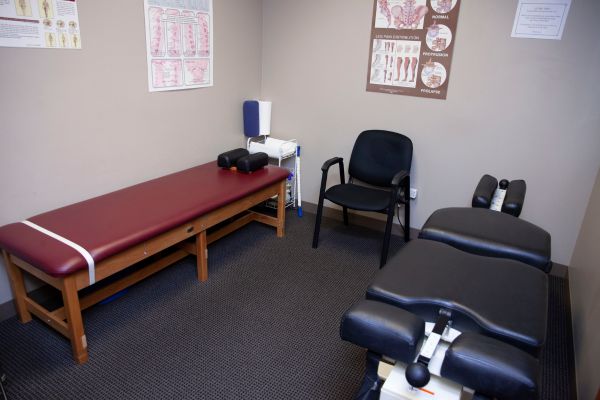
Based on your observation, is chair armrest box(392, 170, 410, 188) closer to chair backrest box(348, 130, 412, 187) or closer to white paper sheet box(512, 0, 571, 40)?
chair backrest box(348, 130, 412, 187)

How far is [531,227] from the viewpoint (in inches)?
76.5

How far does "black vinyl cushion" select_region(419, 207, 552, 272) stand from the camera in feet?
5.77

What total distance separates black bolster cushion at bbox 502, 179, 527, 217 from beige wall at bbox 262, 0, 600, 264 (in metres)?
0.61

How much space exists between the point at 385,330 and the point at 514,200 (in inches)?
52.9

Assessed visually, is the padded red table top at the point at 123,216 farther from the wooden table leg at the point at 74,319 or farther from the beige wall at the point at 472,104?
the beige wall at the point at 472,104

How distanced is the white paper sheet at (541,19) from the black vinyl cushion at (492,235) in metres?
1.24

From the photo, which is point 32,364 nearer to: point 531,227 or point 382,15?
point 531,227

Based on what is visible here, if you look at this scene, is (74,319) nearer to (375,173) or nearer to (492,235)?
Answer: (492,235)

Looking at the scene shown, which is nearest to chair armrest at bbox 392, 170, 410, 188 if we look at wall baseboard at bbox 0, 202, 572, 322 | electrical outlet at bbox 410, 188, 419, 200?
electrical outlet at bbox 410, 188, 419, 200

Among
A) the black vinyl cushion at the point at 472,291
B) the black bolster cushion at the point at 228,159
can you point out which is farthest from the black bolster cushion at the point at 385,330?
the black bolster cushion at the point at 228,159

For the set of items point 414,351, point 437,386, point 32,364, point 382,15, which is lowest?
point 32,364

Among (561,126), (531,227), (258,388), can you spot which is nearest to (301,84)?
(561,126)

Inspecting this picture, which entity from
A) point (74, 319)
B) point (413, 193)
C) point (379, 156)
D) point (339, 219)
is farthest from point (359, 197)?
point (74, 319)

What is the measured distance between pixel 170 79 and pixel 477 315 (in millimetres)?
2312
